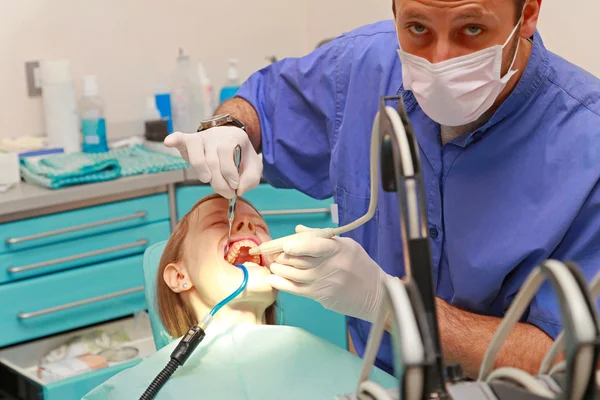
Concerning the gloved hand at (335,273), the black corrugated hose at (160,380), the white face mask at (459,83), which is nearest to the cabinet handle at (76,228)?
the black corrugated hose at (160,380)

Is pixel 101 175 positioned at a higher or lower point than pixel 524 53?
lower

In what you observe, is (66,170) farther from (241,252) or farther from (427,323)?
(427,323)

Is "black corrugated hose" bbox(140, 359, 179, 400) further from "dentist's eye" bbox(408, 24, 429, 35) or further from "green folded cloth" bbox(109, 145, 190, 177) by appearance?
"green folded cloth" bbox(109, 145, 190, 177)

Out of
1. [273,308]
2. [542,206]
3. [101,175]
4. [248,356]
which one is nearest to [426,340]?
[542,206]

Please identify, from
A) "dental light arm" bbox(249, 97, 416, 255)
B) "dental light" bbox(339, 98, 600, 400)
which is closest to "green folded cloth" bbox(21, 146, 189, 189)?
"dental light arm" bbox(249, 97, 416, 255)

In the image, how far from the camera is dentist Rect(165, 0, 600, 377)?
1329mm

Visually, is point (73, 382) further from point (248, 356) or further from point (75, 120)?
point (75, 120)

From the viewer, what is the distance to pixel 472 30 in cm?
132

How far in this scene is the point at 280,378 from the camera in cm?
148

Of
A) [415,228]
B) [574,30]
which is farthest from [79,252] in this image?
[415,228]

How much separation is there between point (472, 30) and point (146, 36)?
194 cm

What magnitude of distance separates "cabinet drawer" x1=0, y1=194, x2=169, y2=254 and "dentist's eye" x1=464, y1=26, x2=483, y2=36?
1463mm

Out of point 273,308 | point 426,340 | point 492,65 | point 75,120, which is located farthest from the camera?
point 75,120

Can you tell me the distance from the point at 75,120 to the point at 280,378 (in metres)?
1.64
